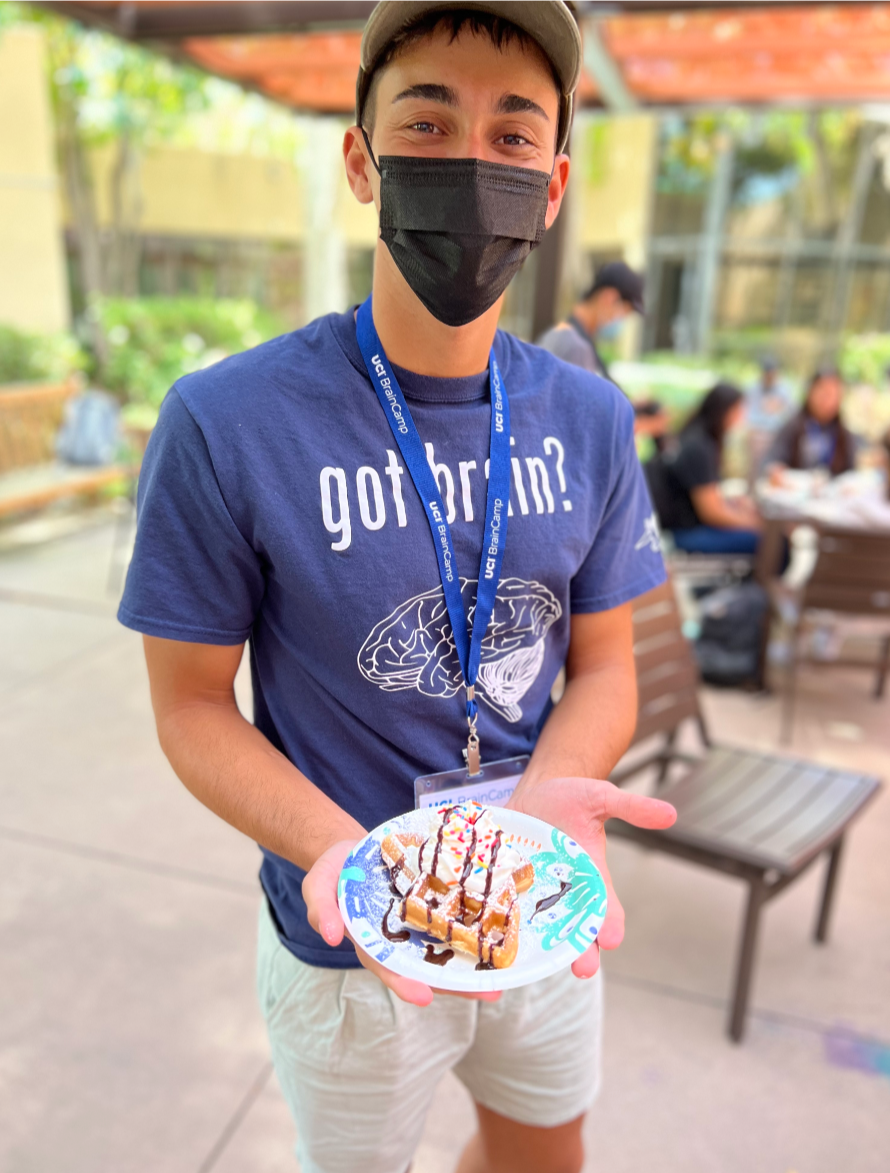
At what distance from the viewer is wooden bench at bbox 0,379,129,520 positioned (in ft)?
22.0

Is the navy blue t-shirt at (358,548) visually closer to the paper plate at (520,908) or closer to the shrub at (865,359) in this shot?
the paper plate at (520,908)

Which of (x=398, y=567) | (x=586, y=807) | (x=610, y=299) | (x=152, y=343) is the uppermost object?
(x=610, y=299)

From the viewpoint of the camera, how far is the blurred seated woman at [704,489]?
Result: 18.7 feet

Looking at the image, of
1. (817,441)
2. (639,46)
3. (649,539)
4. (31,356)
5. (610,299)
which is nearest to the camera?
(649,539)

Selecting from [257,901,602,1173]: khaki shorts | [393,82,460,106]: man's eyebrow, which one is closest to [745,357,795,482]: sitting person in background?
[257,901,602,1173]: khaki shorts

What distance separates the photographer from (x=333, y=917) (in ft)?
3.43

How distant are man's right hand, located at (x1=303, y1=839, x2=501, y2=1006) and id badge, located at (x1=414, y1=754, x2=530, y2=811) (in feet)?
0.65

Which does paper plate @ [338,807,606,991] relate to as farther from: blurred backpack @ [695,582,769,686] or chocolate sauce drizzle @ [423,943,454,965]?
blurred backpack @ [695,582,769,686]

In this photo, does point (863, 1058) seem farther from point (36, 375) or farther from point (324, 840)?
point (36, 375)

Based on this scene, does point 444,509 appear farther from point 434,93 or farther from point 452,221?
point 434,93

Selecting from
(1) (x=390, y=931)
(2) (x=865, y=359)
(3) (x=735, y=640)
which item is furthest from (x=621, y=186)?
(1) (x=390, y=931)

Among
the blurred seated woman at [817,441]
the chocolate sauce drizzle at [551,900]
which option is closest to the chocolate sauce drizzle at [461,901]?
the chocolate sauce drizzle at [551,900]

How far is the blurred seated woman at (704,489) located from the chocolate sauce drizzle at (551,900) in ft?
15.7

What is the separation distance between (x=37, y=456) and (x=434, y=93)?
720 centimetres
